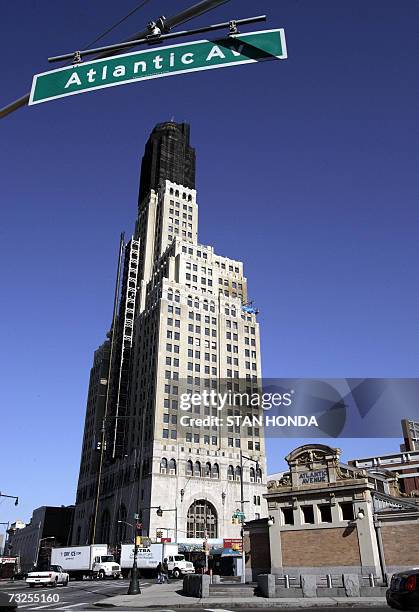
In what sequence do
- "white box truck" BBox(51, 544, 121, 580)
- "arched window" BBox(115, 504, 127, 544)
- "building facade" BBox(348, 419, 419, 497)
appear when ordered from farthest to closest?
"arched window" BBox(115, 504, 127, 544) < "building facade" BBox(348, 419, 419, 497) < "white box truck" BBox(51, 544, 121, 580)

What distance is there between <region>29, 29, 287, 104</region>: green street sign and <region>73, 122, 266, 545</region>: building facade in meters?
72.7

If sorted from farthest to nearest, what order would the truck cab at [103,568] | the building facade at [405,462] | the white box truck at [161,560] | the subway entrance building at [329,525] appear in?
the building facade at [405,462] < the truck cab at [103,568] < the white box truck at [161,560] < the subway entrance building at [329,525]

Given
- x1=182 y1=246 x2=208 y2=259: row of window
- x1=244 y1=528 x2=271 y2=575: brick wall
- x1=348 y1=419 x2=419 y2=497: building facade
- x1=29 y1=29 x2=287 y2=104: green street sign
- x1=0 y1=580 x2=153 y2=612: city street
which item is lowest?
x1=0 y1=580 x2=153 y2=612: city street

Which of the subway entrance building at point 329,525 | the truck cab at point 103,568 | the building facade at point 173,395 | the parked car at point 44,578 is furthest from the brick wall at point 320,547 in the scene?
the building facade at point 173,395

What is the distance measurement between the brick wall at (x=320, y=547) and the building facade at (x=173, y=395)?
123 feet

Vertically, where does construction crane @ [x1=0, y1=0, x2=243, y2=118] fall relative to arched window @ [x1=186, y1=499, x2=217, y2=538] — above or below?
above

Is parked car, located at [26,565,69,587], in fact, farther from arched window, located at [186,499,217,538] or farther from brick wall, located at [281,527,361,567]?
arched window, located at [186,499,217,538]

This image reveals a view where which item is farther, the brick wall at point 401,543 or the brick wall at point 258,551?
the brick wall at point 258,551

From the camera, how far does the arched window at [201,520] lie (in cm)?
8375

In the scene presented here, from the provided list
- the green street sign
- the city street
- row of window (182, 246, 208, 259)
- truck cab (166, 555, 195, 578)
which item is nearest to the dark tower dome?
row of window (182, 246, 208, 259)

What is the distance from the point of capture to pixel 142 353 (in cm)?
10319

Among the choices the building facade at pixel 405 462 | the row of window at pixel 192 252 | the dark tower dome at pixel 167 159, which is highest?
the dark tower dome at pixel 167 159

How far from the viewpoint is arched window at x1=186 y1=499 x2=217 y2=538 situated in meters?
83.8

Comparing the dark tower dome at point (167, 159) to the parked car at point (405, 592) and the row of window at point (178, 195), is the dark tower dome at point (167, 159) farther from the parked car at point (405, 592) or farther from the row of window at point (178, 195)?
the parked car at point (405, 592)
